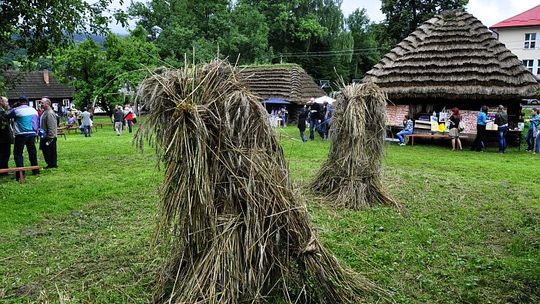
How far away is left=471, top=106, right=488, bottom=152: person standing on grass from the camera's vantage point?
15.2 m

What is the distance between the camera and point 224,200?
3.88 meters

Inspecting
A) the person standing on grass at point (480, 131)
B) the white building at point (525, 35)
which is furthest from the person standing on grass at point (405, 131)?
the white building at point (525, 35)

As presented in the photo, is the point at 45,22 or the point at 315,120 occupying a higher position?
the point at 45,22

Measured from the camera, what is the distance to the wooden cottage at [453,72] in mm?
15961

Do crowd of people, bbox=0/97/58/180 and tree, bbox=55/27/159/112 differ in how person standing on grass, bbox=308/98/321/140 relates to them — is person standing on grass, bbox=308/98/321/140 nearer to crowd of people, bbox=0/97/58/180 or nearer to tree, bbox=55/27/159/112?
crowd of people, bbox=0/97/58/180

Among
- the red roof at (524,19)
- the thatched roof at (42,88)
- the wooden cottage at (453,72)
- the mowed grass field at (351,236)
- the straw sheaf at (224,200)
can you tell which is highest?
the red roof at (524,19)

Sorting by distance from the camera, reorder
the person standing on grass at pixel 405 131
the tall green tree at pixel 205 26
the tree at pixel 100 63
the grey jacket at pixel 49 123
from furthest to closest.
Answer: the tall green tree at pixel 205 26
the tree at pixel 100 63
the person standing on grass at pixel 405 131
the grey jacket at pixel 49 123

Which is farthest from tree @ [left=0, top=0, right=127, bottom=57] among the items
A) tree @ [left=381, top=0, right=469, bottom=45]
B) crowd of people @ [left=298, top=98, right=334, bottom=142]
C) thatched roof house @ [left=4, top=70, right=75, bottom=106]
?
thatched roof house @ [left=4, top=70, right=75, bottom=106]

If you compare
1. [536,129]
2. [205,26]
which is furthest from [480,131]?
[205,26]

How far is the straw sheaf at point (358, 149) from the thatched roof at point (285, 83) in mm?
21521

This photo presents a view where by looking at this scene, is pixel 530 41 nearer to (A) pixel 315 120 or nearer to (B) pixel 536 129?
(B) pixel 536 129

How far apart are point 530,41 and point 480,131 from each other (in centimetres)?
3657

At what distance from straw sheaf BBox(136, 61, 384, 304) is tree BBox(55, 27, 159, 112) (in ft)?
92.7

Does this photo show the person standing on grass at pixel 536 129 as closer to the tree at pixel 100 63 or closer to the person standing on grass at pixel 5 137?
the person standing on grass at pixel 5 137
